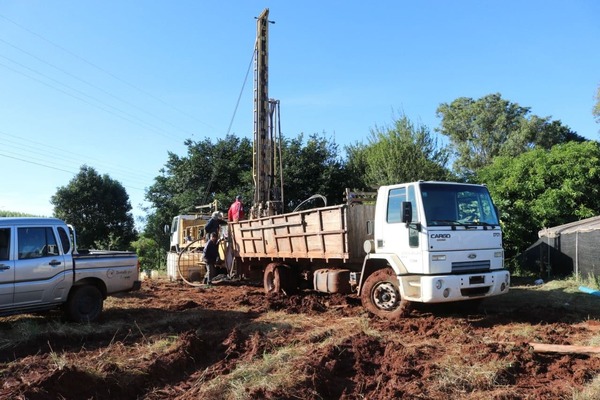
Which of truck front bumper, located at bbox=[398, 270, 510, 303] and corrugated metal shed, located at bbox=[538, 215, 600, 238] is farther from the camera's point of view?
corrugated metal shed, located at bbox=[538, 215, 600, 238]

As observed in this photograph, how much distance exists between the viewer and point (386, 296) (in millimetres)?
8594

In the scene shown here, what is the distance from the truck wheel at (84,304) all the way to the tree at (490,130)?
32.9 metres

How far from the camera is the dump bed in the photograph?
9.34m

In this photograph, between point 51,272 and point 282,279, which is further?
point 282,279

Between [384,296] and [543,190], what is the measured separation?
10.5 metres

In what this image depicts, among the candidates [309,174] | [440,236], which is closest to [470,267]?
[440,236]

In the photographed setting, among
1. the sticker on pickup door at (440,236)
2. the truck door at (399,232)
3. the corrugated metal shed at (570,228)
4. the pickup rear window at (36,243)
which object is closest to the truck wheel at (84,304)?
the pickup rear window at (36,243)

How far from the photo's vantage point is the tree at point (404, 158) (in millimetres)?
23422

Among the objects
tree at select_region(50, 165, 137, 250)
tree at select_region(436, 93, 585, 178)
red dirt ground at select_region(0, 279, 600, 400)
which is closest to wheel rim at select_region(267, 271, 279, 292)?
red dirt ground at select_region(0, 279, 600, 400)

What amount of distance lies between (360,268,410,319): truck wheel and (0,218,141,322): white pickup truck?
4746 millimetres

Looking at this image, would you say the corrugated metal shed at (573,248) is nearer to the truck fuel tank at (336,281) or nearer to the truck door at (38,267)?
the truck fuel tank at (336,281)

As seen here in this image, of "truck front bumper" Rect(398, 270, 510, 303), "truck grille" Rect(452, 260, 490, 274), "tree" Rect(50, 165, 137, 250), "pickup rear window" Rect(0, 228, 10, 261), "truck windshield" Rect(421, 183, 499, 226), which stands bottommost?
"truck front bumper" Rect(398, 270, 510, 303)

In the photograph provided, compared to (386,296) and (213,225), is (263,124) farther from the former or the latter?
(386,296)

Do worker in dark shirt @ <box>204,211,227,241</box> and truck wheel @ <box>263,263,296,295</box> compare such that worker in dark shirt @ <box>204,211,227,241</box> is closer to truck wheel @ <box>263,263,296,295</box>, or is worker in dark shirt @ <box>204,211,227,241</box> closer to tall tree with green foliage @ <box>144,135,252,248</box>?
truck wheel @ <box>263,263,296,295</box>
